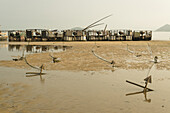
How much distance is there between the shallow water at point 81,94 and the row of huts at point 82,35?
36223 millimetres

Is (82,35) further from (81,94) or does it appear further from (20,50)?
(81,94)

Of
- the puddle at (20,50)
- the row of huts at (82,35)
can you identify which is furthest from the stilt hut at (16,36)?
the puddle at (20,50)

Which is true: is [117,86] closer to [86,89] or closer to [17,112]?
[86,89]

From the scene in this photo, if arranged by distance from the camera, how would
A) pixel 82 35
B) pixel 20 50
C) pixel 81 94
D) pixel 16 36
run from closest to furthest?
pixel 81 94, pixel 20 50, pixel 82 35, pixel 16 36

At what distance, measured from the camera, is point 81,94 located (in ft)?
24.3

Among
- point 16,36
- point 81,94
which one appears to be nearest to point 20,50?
point 81,94

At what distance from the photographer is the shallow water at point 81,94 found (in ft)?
19.6

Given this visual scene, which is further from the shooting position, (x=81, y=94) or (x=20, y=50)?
(x=20, y=50)

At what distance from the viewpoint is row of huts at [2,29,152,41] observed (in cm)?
4659

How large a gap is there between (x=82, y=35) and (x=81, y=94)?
130ft

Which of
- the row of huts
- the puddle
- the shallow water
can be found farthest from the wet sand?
the row of huts

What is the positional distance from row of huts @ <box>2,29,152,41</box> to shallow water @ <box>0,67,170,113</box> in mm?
36223

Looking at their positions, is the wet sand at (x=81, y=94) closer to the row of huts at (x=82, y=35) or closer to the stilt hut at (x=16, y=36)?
the row of huts at (x=82, y=35)

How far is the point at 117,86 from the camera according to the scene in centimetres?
855
